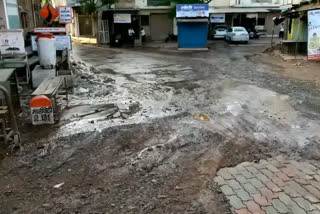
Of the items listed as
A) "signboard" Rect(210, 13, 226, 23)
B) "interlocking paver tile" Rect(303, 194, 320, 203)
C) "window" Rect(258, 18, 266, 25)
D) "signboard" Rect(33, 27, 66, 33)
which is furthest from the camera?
"window" Rect(258, 18, 266, 25)

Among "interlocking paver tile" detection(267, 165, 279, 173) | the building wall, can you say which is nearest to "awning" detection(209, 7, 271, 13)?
the building wall

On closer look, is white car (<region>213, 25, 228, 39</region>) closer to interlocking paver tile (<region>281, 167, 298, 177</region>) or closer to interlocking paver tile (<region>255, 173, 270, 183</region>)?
interlocking paver tile (<region>281, 167, 298, 177</region>)

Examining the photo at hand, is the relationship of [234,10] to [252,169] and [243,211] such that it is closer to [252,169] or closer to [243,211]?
[252,169]

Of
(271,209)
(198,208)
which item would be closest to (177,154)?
(198,208)

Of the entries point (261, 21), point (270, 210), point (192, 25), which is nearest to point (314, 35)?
point (192, 25)

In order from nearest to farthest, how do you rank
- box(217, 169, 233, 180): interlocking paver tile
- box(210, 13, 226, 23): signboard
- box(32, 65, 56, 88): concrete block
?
box(217, 169, 233, 180): interlocking paver tile → box(32, 65, 56, 88): concrete block → box(210, 13, 226, 23): signboard

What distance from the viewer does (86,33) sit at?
35.8 meters

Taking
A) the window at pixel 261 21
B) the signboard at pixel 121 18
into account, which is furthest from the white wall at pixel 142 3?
the window at pixel 261 21

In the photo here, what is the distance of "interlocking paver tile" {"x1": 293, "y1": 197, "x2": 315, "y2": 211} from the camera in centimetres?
351

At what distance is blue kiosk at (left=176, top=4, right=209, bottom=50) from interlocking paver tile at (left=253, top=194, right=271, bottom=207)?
19984 mm

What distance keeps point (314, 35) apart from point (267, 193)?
12561 millimetres

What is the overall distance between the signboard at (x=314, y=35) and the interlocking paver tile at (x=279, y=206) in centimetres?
1247

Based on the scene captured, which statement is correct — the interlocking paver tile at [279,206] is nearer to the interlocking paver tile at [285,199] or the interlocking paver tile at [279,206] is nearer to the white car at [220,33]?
the interlocking paver tile at [285,199]

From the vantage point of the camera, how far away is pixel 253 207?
3.51 m
